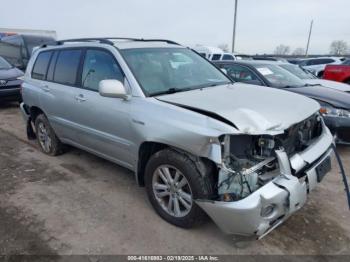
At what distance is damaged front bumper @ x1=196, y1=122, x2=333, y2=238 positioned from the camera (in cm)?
250

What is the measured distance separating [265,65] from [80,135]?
4.06m

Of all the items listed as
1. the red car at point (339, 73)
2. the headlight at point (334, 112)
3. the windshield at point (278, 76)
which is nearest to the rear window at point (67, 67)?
the windshield at point (278, 76)

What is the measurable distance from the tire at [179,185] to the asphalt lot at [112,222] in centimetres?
14

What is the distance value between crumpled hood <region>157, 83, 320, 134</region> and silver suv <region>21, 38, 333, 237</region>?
0.01 metres

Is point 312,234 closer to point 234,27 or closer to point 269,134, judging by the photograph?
point 269,134

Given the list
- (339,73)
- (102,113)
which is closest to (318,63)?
(339,73)

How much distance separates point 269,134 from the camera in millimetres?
2621

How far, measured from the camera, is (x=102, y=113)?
3768mm

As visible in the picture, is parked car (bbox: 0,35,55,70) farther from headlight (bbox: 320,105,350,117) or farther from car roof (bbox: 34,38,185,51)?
headlight (bbox: 320,105,350,117)

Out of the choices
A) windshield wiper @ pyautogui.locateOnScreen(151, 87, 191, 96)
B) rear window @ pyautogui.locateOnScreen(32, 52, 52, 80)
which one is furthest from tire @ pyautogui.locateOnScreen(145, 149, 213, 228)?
rear window @ pyautogui.locateOnScreen(32, 52, 52, 80)

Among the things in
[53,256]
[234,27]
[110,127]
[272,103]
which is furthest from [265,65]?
[234,27]

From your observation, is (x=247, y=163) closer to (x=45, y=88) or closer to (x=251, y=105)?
(x=251, y=105)

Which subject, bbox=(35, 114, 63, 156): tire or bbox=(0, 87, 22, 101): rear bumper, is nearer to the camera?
bbox=(35, 114, 63, 156): tire

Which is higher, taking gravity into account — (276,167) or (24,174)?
(276,167)
